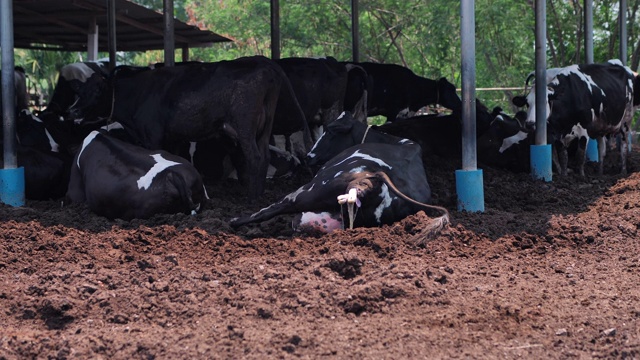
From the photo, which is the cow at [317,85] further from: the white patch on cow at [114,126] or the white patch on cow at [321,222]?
the white patch on cow at [321,222]

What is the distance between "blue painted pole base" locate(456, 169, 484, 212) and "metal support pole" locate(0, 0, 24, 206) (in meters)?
4.83

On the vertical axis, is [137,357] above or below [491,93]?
below

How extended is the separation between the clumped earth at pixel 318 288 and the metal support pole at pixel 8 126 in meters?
1.61

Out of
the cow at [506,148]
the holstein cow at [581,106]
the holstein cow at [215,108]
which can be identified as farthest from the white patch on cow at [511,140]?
the holstein cow at [215,108]

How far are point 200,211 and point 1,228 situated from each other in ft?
6.58

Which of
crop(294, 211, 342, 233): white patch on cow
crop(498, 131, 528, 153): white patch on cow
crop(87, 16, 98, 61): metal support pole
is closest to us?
crop(294, 211, 342, 233): white patch on cow

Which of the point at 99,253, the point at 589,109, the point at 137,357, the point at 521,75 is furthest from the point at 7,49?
the point at 521,75

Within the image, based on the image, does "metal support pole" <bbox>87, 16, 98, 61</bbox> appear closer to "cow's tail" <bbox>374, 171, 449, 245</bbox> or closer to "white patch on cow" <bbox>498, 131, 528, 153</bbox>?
"white patch on cow" <bbox>498, 131, 528, 153</bbox>

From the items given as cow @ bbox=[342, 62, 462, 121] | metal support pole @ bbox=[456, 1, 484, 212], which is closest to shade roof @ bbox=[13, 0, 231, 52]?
cow @ bbox=[342, 62, 462, 121]

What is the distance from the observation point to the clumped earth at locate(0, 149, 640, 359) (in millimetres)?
5266

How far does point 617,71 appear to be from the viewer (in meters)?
15.3

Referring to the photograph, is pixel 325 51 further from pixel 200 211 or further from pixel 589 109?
pixel 200 211

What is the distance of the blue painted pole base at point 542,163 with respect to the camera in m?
13.0

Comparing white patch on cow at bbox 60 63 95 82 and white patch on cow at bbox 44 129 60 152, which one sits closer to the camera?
white patch on cow at bbox 44 129 60 152
